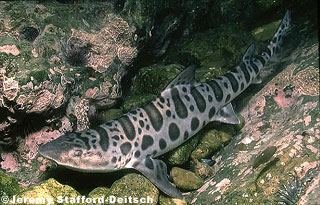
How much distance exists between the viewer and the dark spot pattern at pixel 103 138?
4457 millimetres

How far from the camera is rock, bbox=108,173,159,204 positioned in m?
4.02

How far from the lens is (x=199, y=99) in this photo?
5.53 meters

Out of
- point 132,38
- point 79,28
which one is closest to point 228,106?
point 132,38

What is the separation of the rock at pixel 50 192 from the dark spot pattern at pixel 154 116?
6.34ft

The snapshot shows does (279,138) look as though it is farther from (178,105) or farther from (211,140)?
(178,105)

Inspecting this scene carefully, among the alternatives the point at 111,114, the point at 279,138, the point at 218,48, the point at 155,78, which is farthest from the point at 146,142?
the point at 218,48

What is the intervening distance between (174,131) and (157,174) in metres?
0.84

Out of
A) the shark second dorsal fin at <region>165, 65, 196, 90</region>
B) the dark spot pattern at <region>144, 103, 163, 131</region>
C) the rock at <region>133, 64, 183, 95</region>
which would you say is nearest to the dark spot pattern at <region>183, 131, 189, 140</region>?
the dark spot pattern at <region>144, 103, 163, 131</region>

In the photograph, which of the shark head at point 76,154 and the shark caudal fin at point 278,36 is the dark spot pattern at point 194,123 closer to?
the shark head at point 76,154

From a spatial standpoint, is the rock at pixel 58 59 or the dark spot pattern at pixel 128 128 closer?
the rock at pixel 58 59

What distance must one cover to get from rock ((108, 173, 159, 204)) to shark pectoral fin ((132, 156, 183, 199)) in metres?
0.24

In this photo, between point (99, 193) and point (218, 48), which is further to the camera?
point (218, 48)

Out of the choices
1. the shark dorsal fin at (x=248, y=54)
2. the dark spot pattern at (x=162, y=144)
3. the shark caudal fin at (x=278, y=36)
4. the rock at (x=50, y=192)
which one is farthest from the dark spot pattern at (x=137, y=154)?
the shark caudal fin at (x=278, y=36)

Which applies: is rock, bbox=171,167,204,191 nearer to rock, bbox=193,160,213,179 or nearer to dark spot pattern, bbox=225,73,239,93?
rock, bbox=193,160,213,179
